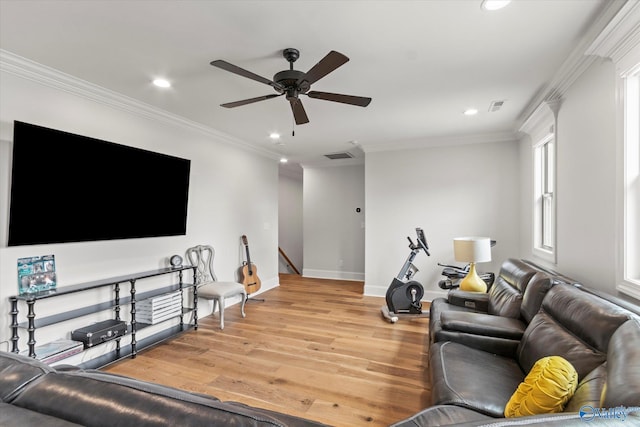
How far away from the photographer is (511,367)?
1.94 metres

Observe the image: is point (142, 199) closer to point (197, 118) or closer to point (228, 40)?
point (197, 118)

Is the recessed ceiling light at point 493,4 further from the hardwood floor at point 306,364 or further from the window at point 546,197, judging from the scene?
the hardwood floor at point 306,364

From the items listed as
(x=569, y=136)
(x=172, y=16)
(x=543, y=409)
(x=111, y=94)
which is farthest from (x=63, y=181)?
(x=569, y=136)

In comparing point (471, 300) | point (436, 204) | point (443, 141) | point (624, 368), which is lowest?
point (471, 300)

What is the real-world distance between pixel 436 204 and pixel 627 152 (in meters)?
3.14

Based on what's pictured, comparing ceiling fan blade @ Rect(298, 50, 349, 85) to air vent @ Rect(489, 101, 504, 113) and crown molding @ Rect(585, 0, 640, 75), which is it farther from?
air vent @ Rect(489, 101, 504, 113)

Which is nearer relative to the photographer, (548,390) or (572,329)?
(548,390)

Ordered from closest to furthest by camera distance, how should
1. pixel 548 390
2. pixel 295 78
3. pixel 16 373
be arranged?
pixel 16 373 < pixel 548 390 < pixel 295 78

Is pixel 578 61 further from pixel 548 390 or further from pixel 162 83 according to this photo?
pixel 162 83

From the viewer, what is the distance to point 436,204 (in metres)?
5.03

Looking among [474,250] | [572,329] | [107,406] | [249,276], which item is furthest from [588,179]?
[249,276]

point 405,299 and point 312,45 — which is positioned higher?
point 312,45

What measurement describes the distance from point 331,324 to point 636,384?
10.8 feet

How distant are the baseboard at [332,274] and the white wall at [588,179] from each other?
13.1 ft
